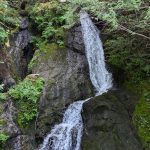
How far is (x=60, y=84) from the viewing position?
11.2 m

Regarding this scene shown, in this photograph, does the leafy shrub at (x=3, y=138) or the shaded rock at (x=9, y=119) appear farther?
the shaded rock at (x=9, y=119)

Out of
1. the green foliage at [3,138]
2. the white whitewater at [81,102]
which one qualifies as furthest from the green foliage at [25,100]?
the white whitewater at [81,102]

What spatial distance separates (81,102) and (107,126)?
1.56 metres

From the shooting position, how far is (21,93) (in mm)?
10016

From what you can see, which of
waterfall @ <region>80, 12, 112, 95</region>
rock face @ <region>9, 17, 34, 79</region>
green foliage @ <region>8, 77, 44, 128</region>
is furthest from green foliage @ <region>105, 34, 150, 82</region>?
rock face @ <region>9, 17, 34, 79</region>

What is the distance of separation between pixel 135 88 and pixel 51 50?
11.1 feet

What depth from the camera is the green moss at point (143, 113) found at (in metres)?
9.31

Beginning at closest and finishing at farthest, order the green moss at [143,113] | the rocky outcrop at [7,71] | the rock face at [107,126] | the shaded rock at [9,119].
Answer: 1. the rock face at [107,126]
2. the shaded rock at [9,119]
3. the green moss at [143,113]
4. the rocky outcrop at [7,71]

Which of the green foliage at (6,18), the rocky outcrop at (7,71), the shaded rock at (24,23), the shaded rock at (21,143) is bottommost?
the shaded rock at (21,143)

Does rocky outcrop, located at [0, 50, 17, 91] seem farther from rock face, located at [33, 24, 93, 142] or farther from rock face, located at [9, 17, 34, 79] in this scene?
rock face, located at [33, 24, 93, 142]

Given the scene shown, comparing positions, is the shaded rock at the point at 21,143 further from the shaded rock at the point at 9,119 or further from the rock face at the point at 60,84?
the rock face at the point at 60,84

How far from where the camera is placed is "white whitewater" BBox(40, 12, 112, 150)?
31.5ft

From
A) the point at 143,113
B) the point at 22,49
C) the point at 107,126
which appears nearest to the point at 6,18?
the point at 22,49

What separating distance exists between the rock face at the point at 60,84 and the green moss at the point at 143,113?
1657 millimetres
